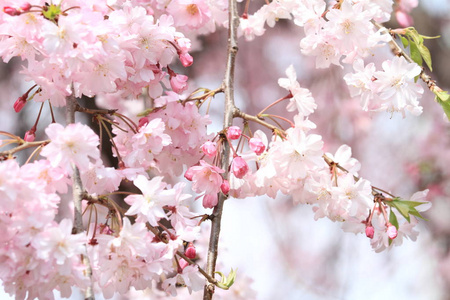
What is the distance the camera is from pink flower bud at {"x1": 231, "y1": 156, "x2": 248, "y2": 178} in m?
1.44

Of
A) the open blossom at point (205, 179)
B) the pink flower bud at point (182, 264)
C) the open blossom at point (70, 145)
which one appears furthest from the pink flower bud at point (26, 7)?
the pink flower bud at point (182, 264)

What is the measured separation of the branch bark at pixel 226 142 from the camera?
4.54 ft

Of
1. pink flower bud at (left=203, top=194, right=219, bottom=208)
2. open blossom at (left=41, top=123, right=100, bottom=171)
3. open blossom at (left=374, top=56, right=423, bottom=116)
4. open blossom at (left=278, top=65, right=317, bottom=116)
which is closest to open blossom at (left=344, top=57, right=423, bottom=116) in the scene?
open blossom at (left=374, top=56, right=423, bottom=116)

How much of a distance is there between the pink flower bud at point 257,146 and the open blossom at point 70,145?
0.40 meters

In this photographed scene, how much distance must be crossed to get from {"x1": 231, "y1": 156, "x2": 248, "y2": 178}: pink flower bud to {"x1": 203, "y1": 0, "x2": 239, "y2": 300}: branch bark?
31 mm

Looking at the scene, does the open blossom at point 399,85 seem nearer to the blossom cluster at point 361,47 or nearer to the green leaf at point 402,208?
the blossom cluster at point 361,47

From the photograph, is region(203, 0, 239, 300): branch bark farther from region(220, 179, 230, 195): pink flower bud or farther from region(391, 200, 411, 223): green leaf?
region(391, 200, 411, 223): green leaf

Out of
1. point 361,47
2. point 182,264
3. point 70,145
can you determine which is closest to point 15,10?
point 70,145

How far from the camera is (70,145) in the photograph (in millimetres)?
1182

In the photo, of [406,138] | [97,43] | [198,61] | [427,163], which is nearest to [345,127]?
[406,138]

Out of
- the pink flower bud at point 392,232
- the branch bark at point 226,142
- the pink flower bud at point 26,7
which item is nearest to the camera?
the pink flower bud at point 26,7

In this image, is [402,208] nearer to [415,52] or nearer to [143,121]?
[415,52]

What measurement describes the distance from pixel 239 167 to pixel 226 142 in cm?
8

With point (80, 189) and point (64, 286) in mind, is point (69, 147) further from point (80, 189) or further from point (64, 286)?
point (64, 286)
